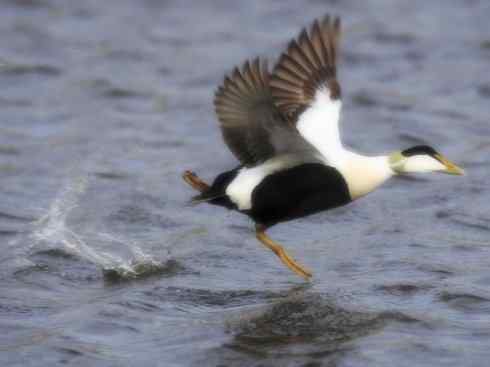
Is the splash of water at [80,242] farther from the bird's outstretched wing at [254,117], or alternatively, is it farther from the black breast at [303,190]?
the bird's outstretched wing at [254,117]

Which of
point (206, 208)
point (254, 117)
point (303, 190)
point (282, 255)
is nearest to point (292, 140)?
point (254, 117)

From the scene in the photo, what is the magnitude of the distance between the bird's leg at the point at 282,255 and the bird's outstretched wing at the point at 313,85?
0.71m

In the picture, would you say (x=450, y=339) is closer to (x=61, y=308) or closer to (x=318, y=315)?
(x=318, y=315)

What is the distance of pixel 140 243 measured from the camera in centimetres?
745

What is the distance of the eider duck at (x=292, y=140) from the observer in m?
6.12

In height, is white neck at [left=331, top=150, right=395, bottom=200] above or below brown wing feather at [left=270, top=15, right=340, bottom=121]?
below

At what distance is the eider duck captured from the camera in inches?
241

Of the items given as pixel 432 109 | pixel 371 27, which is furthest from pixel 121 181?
pixel 371 27

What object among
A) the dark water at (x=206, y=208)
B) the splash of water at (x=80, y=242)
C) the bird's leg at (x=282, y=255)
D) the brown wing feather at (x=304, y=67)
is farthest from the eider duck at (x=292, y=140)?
the splash of water at (x=80, y=242)

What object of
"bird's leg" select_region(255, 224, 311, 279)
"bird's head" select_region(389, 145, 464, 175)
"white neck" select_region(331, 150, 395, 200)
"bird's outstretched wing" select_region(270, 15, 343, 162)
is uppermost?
"bird's outstretched wing" select_region(270, 15, 343, 162)

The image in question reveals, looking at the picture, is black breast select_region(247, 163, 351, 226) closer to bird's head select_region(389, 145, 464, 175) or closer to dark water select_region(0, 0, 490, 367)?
bird's head select_region(389, 145, 464, 175)

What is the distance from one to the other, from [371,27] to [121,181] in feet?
15.1

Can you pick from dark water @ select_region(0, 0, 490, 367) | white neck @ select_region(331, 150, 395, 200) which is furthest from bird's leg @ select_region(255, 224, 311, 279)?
white neck @ select_region(331, 150, 395, 200)

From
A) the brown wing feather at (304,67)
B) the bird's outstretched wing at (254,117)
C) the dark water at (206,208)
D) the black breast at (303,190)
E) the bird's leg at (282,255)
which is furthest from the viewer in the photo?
the bird's leg at (282,255)
